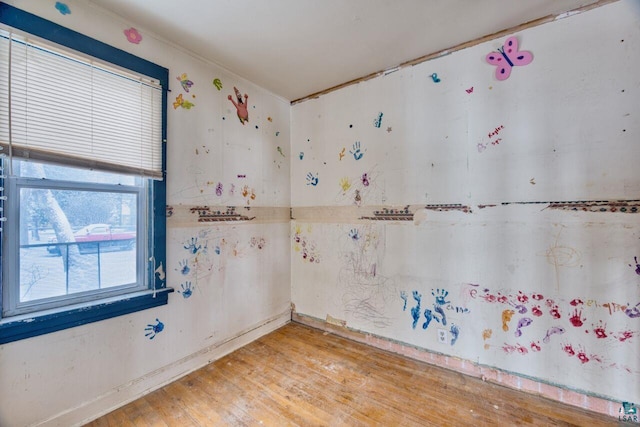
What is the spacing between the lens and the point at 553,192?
1.90 metres

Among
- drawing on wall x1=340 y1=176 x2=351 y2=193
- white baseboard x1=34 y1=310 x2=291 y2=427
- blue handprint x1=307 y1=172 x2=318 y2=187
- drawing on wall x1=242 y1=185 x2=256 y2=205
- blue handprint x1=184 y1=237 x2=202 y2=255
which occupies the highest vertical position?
blue handprint x1=307 y1=172 x2=318 y2=187

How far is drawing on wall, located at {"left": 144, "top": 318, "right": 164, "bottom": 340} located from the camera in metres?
2.00

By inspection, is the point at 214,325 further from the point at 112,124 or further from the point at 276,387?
the point at 112,124

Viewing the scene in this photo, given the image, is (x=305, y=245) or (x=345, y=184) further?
(x=305, y=245)

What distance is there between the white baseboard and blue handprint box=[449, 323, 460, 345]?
1.91 m

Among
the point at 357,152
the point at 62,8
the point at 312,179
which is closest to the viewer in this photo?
the point at 62,8

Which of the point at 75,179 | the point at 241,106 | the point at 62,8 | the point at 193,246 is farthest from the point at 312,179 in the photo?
the point at 62,8

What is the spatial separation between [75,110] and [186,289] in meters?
1.49

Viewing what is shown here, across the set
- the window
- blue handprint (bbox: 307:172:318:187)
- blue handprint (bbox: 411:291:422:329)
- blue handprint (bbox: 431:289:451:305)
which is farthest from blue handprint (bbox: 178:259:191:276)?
blue handprint (bbox: 431:289:451:305)

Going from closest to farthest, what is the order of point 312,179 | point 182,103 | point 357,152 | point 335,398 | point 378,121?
point 335,398 → point 182,103 → point 378,121 → point 357,152 → point 312,179

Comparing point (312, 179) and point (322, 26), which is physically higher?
point (322, 26)

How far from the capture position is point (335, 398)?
6.34 feet

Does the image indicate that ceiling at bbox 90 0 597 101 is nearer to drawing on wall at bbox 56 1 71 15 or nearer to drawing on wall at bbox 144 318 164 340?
drawing on wall at bbox 56 1 71 15

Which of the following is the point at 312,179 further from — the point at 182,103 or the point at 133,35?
the point at 133,35
